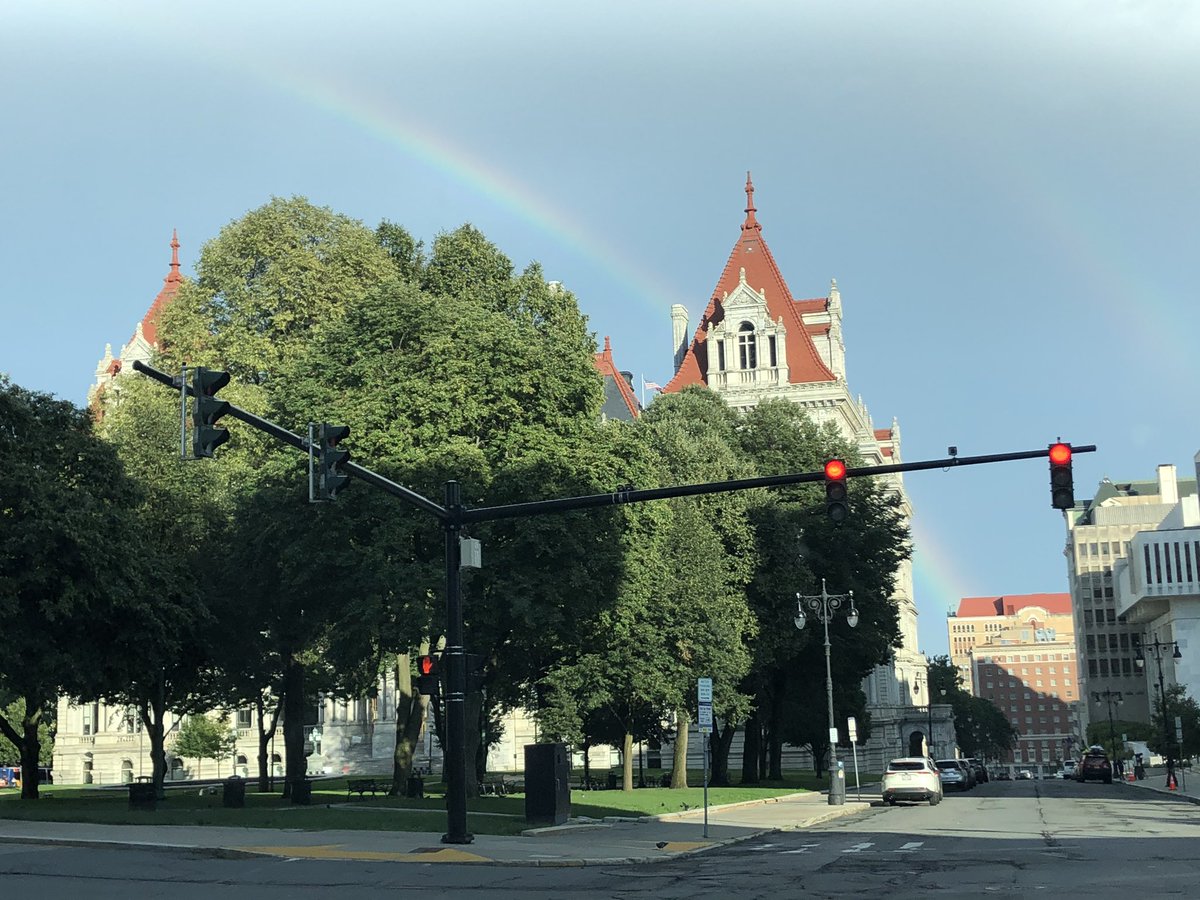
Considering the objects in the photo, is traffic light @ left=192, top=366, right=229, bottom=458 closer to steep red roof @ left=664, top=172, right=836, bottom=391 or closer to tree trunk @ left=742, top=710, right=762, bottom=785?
tree trunk @ left=742, top=710, right=762, bottom=785

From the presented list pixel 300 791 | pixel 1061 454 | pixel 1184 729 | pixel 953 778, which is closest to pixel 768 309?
pixel 1184 729

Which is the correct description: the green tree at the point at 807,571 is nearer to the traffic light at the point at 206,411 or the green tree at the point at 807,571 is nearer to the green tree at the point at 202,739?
the green tree at the point at 202,739

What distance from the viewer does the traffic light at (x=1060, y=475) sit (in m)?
20.6

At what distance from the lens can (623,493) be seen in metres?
23.9

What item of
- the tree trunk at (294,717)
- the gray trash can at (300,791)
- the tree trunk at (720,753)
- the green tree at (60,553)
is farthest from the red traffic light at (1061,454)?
the tree trunk at (720,753)

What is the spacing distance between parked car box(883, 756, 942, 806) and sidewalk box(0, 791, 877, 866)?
1480cm

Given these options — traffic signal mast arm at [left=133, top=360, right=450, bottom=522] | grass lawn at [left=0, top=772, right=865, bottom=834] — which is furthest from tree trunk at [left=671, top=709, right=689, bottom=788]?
traffic signal mast arm at [left=133, top=360, right=450, bottom=522]

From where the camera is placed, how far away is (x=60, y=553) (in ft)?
123

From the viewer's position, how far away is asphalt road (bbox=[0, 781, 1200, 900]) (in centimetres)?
1783

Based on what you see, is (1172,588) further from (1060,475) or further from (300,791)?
(1060,475)

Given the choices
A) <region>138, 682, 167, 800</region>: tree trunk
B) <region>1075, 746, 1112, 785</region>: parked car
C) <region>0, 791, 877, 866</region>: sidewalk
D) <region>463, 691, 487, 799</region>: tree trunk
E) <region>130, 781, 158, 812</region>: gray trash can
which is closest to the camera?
<region>0, 791, 877, 866</region>: sidewalk

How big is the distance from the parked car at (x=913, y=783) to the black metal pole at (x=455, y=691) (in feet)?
82.8

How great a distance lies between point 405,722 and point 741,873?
29433 millimetres

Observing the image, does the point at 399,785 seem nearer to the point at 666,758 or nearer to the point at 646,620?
the point at 646,620
